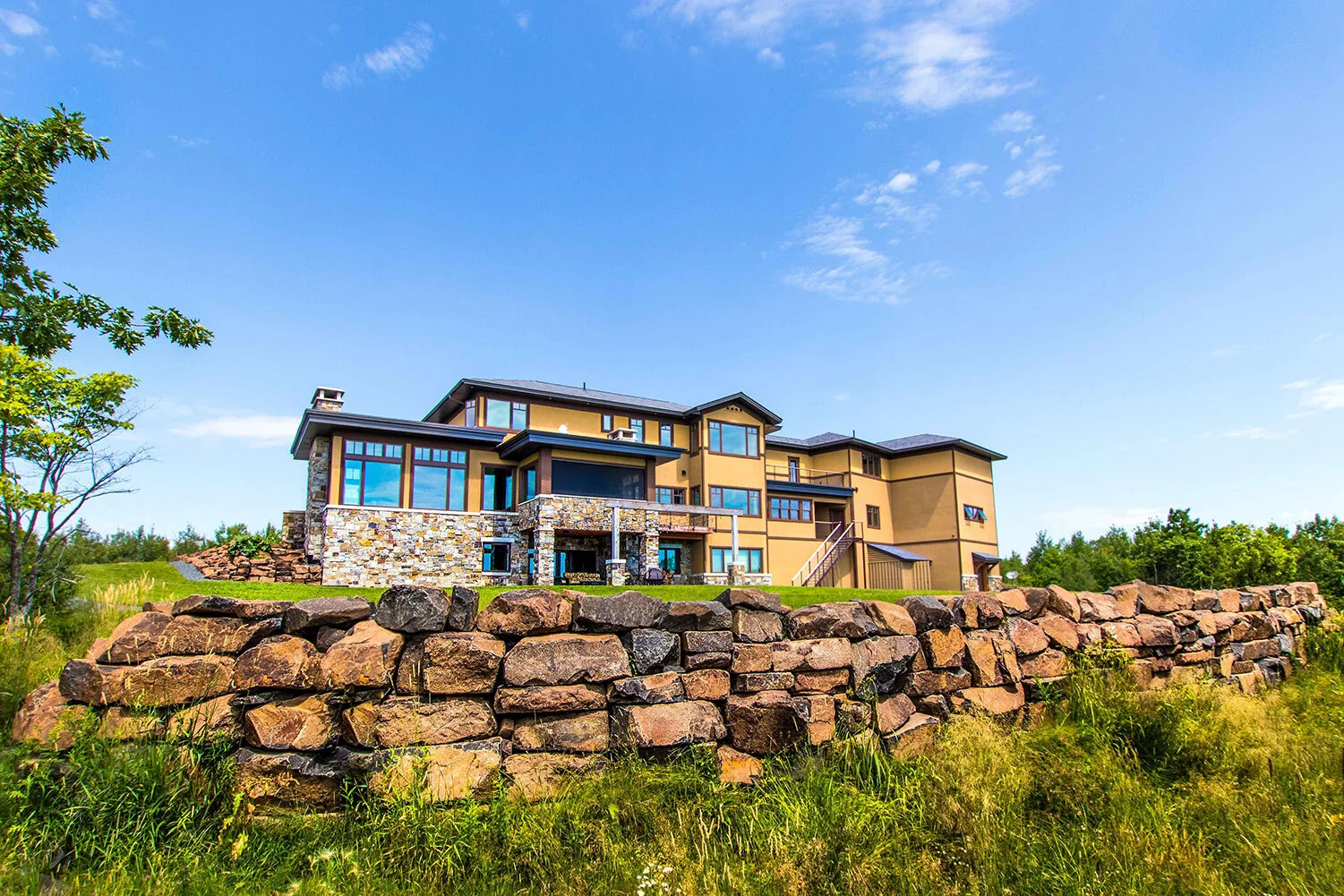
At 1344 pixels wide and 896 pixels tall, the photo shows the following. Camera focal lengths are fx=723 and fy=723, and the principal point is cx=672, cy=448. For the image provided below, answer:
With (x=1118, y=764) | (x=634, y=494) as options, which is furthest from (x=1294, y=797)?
(x=634, y=494)

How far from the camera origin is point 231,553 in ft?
73.8

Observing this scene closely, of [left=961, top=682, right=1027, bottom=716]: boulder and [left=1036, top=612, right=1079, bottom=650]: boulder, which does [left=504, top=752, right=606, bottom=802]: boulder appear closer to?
[left=961, top=682, right=1027, bottom=716]: boulder

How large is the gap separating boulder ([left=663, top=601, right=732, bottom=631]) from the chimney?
2233cm

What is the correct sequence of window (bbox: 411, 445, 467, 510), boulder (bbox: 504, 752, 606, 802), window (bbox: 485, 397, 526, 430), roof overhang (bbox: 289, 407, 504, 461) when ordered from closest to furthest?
boulder (bbox: 504, 752, 606, 802) → roof overhang (bbox: 289, 407, 504, 461) → window (bbox: 411, 445, 467, 510) → window (bbox: 485, 397, 526, 430)

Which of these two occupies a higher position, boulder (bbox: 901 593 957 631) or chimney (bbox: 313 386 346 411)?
chimney (bbox: 313 386 346 411)

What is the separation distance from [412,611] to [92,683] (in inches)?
75.3

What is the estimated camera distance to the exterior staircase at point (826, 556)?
30.7 m

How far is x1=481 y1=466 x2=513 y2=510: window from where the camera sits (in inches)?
1005

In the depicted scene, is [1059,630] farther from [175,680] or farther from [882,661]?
[175,680]

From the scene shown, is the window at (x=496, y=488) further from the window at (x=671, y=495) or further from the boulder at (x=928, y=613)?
the boulder at (x=928, y=613)

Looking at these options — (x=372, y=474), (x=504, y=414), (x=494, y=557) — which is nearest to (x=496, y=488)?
(x=494, y=557)

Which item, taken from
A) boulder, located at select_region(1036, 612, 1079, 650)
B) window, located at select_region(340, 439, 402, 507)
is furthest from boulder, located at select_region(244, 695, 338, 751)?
window, located at select_region(340, 439, 402, 507)

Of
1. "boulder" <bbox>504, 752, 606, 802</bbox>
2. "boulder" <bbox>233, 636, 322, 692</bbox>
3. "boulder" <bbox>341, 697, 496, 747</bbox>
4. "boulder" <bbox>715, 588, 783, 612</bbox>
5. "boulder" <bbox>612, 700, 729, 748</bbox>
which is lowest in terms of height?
"boulder" <bbox>504, 752, 606, 802</bbox>

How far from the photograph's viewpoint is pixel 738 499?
99.2ft
